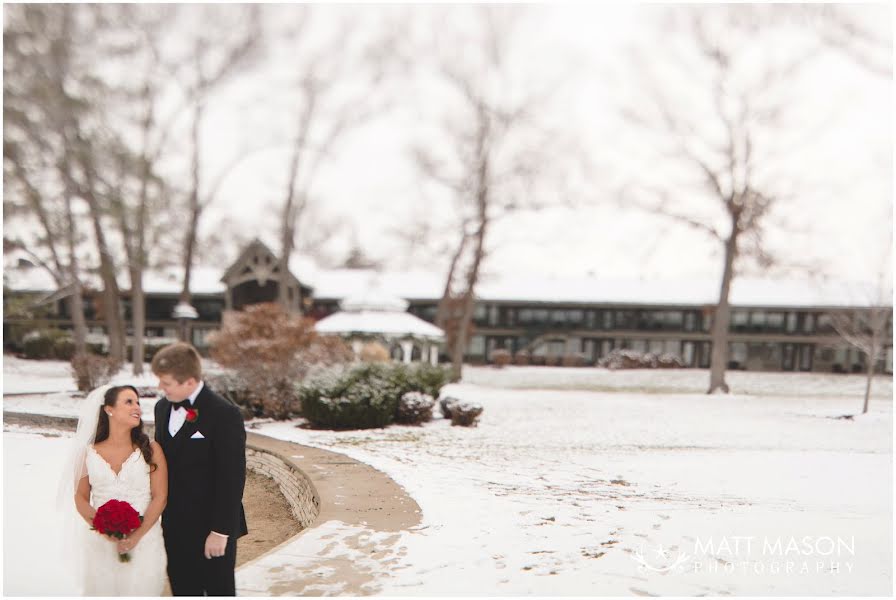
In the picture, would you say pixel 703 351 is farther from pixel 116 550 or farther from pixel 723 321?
pixel 116 550

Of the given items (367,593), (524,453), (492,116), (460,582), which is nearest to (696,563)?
(460,582)

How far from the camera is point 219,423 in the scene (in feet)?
13.2

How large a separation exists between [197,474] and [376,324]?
20.4 metres

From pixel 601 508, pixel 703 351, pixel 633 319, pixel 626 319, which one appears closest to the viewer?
pixel 601 508

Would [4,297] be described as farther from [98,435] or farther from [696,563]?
[696,563]

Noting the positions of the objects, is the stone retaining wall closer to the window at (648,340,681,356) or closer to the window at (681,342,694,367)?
the window at (648,340,681,356)

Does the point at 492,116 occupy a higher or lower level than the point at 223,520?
higher

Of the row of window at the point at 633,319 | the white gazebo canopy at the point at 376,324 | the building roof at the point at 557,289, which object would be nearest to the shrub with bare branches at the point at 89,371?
the white gazebo canopy at the point at 376,324

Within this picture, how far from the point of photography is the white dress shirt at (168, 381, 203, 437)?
4.03 m

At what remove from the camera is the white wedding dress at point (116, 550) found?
407cm

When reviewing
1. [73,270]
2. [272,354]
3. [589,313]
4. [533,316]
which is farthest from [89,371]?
[589,313]

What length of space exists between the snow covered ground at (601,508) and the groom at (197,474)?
2.39 ft

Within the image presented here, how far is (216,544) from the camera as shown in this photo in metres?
3.98

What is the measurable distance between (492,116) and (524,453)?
20071 millimetres
